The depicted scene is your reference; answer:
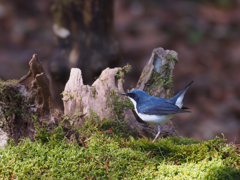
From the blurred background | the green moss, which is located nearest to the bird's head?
the green moss

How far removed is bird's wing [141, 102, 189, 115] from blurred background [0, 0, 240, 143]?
370 centimetres

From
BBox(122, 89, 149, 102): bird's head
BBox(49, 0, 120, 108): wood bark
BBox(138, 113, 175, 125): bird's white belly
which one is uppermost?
BBox(49, 0, 120, 108): wood bark

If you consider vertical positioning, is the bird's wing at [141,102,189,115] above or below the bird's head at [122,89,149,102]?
below

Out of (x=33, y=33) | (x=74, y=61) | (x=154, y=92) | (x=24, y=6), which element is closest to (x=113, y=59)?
(x=74, y=61)

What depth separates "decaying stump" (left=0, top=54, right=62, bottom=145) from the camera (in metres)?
3.09

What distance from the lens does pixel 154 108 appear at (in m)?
3.71

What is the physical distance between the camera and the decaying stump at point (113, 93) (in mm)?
3699

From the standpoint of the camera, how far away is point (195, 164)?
2648 millimetres

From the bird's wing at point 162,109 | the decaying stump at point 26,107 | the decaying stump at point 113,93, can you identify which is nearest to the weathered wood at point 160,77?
the decaying stump at point 113,93

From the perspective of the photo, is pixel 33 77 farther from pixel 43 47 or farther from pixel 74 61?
pixel 43 47

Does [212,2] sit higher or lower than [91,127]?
higher

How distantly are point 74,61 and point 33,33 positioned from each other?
16.2 ft

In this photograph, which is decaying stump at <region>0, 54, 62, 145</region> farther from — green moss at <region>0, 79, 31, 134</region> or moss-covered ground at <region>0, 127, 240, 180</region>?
moss-covered ground at <region>0, 127, 240, 180</region>

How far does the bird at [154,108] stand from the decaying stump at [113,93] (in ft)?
0.51
